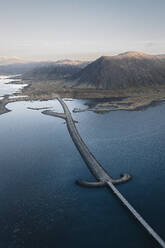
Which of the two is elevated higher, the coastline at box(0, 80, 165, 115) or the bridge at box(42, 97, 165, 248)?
the coastline at box(0, 80, 165, 115)

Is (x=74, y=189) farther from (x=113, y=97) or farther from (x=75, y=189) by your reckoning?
(x=113, y=97)

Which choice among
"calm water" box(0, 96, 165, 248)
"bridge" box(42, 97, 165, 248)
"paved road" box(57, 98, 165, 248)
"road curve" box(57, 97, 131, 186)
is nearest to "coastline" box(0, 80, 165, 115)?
"calm water" box(0, 96, 165, 248)

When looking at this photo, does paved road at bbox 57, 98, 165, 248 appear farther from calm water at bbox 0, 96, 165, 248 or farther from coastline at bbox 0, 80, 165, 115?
coastline at bbox 0, 80, 165, 115

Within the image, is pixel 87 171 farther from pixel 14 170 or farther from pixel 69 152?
pixel 14 170

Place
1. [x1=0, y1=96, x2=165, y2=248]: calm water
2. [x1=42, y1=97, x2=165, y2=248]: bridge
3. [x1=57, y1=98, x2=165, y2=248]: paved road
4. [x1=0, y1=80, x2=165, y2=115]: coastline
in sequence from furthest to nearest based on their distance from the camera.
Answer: [x1=0, y1=80, x2=165, y2=115]: coastline, [x1=0, y1=96, x2=165, y2=248]: calm water, [x1=42, y1=97, x2=165, y2=248]: bridge, [x1=57, y1=98, x2=165, y2=248]: paved road

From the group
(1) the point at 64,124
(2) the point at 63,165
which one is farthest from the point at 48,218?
(1) the point at 64,124

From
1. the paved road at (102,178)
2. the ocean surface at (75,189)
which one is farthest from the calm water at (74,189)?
the paved road at (102,178)

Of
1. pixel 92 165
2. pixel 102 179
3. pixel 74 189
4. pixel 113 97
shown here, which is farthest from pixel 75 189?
pixel 113 97
